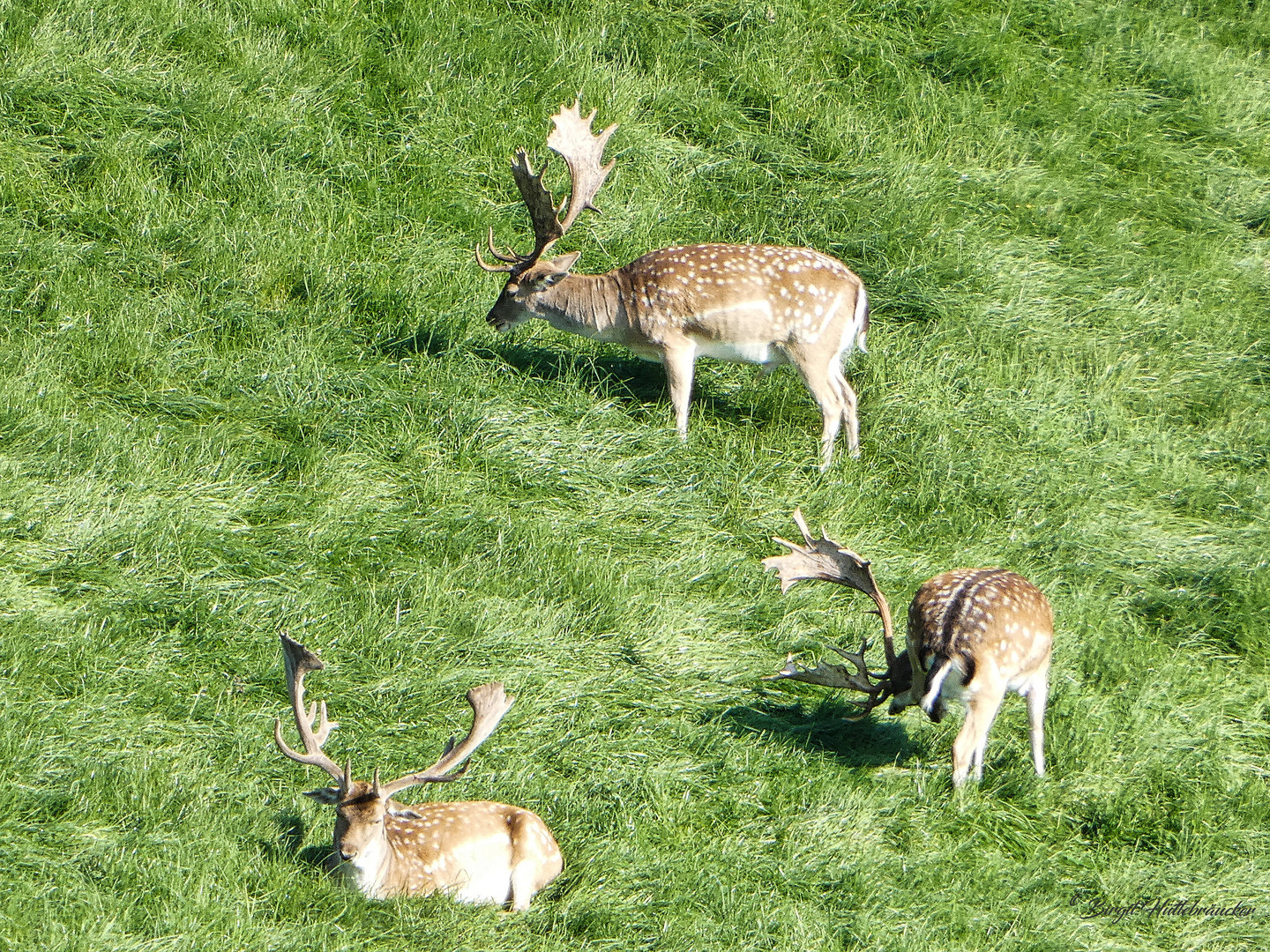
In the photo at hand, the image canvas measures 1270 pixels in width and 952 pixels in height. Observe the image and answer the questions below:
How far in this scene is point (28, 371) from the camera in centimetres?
716

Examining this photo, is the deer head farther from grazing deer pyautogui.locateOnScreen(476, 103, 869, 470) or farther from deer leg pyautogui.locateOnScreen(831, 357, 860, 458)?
deer leg pyautogui.locateOnScreen(831, 357, 860, 458)

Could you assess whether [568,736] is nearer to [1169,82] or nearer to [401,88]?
[401,88]

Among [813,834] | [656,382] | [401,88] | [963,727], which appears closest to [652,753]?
[813,834]

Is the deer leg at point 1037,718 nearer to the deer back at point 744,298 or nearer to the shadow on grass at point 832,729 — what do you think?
the shadow on grass at point 832,729

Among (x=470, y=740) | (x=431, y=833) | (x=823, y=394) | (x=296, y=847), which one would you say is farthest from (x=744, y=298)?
(x=296, y=847)

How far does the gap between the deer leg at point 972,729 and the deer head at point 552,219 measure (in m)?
3.30

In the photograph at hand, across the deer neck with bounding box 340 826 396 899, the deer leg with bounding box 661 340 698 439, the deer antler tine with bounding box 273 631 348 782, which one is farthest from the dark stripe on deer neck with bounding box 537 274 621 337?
the deer neck with bounding box 340 826 396 899

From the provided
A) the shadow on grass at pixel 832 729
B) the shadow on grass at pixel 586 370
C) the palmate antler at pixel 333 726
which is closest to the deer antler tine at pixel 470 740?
the palmate antler at pixel 333 726

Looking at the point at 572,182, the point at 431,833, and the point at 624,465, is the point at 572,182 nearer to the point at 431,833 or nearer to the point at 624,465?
the point at 624,465

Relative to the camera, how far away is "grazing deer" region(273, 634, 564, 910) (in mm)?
4926

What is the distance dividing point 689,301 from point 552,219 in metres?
0.87

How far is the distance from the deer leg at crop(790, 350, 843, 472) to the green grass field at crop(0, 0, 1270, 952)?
165mm

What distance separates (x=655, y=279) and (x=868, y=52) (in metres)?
3.28

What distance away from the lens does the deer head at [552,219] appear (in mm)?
7938
